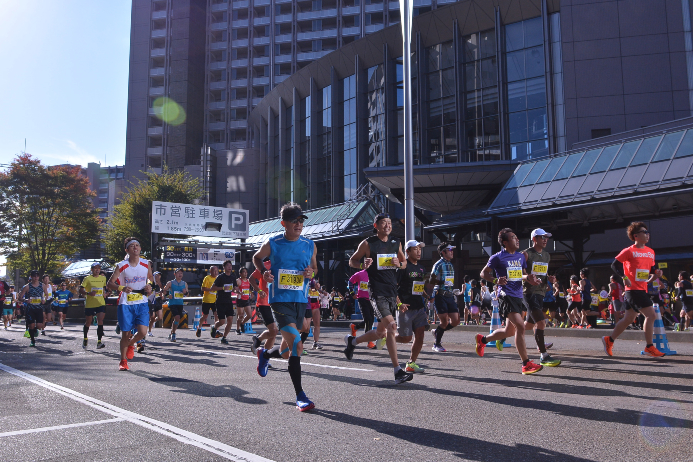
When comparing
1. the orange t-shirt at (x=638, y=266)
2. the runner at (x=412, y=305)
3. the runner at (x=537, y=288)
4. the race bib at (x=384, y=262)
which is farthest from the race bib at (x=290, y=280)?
the orange t-shirt at (x=638, y=266)

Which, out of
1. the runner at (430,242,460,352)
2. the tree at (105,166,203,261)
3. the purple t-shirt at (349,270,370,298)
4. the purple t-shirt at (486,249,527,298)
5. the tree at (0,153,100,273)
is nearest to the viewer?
the purple t-shirt at (486,249,527,298)

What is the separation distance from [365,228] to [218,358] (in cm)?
2179

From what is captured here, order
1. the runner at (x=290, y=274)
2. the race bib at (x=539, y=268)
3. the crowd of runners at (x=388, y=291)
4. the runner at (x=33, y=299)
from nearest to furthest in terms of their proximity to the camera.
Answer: the runner at (x=290, y=274) → the crowd of runners at (x=388, y=291) → the race bib at (x=539, y=268) → the runner at (x=33, y=299)

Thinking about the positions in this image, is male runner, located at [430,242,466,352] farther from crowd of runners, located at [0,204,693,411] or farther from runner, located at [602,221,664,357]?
runner, located at [602,221,664,357]

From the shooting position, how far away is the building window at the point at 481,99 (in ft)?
119

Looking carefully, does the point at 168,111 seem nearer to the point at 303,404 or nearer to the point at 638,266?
the point at 638,266

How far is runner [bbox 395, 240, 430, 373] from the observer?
7.64 metres

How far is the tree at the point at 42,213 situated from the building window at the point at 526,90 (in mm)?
30344

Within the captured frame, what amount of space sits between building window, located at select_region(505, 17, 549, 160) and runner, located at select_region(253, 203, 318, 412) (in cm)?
3057

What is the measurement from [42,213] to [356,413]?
4257 centimetres

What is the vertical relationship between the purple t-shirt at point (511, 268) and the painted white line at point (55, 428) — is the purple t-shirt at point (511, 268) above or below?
above

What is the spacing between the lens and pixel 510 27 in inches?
1425

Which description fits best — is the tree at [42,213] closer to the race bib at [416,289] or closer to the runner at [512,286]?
the race bib at [416,289]

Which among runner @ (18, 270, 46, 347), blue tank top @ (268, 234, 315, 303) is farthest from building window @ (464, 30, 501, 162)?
blue tank top @ (268, 234, 315, 303)
